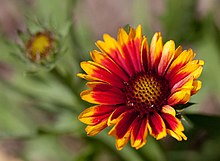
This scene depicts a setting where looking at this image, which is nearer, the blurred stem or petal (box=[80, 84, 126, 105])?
petal (box=[80, 84, 126, 105])

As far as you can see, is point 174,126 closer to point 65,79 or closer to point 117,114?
point 117,114

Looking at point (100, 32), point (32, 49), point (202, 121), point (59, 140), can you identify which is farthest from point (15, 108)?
→ point (202, 121)

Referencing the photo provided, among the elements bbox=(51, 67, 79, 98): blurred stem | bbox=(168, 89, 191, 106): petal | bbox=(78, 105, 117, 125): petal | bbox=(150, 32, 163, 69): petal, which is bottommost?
bbox=(168, 89, 191, 106): petal

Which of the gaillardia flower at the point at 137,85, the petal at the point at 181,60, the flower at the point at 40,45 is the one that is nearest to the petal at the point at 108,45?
the gaillardia flower at the point at 137,85

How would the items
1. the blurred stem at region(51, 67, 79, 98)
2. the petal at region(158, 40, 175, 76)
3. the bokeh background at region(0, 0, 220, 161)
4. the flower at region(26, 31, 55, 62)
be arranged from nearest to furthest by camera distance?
the petal at region(158, 40, 175, 76), the flower at region(26, 31, 55, 62), the blurred stem at region(51, 67, 79, 98), the bokeh background at region(0, 0, 220, 161)

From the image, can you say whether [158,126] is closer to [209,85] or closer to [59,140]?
[209,85]

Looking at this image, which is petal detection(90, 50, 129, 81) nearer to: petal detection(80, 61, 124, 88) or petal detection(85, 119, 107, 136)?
petal detection(80, 61, 124, 88)

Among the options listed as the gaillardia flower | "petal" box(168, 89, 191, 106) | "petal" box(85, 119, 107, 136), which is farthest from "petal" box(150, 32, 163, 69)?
"petal" box(85, 119, 107, 136)
